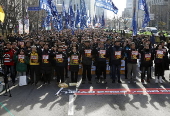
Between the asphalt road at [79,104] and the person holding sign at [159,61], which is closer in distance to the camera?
the asphalt road at [79,104]

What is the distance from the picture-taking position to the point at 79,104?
7324 mm

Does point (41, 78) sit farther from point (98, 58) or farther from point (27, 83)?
point (98, 58)

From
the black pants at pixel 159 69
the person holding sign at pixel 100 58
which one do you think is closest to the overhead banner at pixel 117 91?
the black pants at pixel 159 69

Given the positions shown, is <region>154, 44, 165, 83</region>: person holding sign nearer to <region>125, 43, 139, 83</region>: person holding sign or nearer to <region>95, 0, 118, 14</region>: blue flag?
<region>125, 43, 139, 83</region>: person holding sign

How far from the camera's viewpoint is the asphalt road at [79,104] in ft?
21.6

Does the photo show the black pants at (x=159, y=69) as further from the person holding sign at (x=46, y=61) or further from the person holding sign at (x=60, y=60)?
the person holding sign at (x=46, y=61)

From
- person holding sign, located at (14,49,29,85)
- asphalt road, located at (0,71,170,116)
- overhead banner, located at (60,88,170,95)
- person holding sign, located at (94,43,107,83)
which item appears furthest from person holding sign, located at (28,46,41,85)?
person holding sign, located at (94,43,107,83)

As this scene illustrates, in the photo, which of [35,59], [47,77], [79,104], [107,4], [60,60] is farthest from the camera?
[107,4]

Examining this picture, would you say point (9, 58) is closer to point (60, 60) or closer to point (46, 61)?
point (46, 61)

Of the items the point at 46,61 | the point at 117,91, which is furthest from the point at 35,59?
the point at 117,91

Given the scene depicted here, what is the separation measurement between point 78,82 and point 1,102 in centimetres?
367

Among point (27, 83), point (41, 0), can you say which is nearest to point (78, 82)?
point (27, 83)

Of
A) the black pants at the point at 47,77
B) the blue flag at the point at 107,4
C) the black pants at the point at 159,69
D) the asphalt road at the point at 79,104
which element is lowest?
the asphalt road at the point at 79,104

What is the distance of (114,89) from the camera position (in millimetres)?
9078
